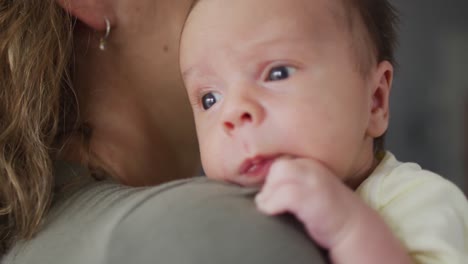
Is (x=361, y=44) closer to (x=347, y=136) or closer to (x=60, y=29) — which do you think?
(x=347, y=136)

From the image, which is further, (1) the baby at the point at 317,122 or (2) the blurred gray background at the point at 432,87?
(2) the blurred gray background at the point at 432,87

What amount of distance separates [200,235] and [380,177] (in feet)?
0.97

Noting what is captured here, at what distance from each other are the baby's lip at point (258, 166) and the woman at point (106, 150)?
6cm

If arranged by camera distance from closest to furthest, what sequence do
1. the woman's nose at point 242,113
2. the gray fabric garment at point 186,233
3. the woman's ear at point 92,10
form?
the gray fabric garment at point 186,233, the woman's nose at point 242,113, the woman's ear at point 92,10

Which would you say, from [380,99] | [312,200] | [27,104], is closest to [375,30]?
[380,99]

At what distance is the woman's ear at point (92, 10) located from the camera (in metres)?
1.12

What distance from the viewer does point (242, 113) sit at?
0.85m

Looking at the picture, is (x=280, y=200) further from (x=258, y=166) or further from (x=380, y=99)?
(x=380, y=99)

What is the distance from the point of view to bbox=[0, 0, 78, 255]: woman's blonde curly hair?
0.97 meters

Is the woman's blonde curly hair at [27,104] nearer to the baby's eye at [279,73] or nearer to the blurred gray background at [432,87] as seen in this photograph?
the baby's eye at [279,73]

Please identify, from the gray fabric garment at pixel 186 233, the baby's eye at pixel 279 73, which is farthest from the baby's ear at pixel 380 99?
the gray fabric garment at pixel 186 233

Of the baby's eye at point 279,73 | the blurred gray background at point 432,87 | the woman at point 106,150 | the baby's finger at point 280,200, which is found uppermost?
the baby's eye at point 279,73

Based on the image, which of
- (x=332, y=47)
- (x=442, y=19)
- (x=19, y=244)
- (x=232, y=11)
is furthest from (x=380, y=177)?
(x=442, y=19)

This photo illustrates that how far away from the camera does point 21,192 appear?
97cm
